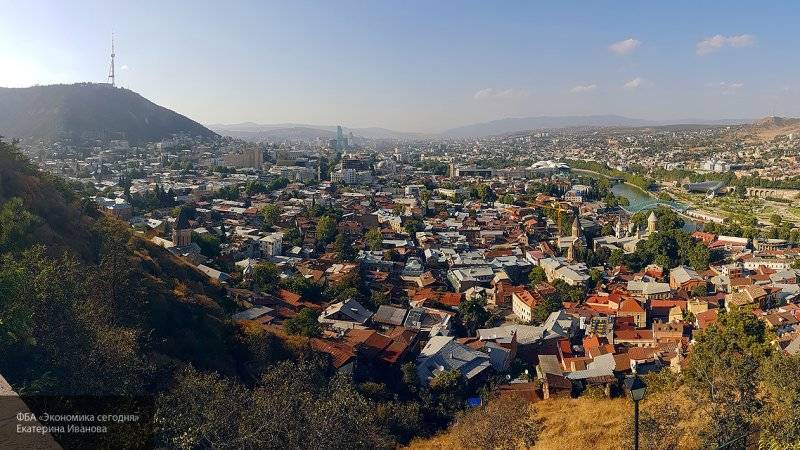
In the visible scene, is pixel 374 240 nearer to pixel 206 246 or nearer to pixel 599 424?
pixel 206 246

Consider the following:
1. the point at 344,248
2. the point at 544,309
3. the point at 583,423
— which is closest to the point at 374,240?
the point at 344,248

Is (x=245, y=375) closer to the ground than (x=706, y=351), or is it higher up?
closer to the ground

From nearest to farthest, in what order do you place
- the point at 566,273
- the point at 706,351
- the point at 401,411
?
1. the point at 706,351
2. the point at 401,411
3. the point at 566,273

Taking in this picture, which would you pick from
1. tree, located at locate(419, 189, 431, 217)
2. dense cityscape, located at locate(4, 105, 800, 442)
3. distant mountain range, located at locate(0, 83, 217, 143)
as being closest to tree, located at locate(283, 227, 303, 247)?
dense cityscape, located at locate(4, 105, 800, 442)

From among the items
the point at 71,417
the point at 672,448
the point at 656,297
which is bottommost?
the point at 656,297

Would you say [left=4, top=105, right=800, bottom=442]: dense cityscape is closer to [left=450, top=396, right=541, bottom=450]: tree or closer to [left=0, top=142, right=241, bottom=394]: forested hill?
[left=0, top=142, right=241, bottom=394]: forested hill

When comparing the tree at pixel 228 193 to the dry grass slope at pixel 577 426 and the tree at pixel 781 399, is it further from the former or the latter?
the tree at pixel 781 399

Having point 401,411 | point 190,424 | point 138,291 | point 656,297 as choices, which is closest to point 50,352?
point 190,424

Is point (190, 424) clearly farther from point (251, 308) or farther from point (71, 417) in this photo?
point (251, 308)
